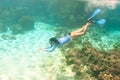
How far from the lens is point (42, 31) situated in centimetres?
1636

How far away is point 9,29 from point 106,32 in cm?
755

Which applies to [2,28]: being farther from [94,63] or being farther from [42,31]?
[94,63]

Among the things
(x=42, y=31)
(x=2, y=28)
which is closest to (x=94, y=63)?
(x=42, y=31)

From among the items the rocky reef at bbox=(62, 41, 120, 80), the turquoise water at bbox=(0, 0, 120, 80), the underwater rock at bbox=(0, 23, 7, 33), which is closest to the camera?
the rocky reef at bbox=(62, 41, 120, 80)

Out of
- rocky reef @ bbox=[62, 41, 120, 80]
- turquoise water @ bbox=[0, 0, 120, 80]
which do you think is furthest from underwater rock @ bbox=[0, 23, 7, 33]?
rocky reef @ bbox=[62, 41, 120, 80]

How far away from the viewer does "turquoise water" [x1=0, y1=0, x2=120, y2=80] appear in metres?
10.4

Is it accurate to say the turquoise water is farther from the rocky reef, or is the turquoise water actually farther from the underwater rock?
the rocky reef

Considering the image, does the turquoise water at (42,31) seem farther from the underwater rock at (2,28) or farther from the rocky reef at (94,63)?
the rocky reef at (94,63)

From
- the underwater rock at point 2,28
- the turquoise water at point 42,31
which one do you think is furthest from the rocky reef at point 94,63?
the underwater rock at point 2,28

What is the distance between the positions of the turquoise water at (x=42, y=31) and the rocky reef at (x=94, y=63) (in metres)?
0.25

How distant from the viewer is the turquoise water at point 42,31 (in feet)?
34.0

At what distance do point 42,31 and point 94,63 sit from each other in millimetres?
6918

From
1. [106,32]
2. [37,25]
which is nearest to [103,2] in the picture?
[106,32]

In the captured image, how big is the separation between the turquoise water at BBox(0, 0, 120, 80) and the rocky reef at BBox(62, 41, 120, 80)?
0.25 m
